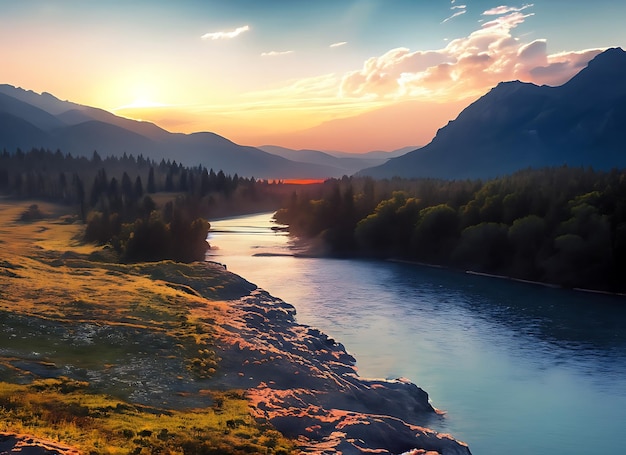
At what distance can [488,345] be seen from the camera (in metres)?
62.8

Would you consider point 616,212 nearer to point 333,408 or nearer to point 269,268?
point 269,268

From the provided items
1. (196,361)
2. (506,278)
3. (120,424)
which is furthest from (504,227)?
(120,424)

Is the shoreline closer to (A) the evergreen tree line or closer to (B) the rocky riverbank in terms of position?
(A) the evergreen tree line

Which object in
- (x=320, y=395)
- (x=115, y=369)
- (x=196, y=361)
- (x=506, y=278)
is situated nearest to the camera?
(x=115, y=369)

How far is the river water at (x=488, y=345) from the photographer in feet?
132

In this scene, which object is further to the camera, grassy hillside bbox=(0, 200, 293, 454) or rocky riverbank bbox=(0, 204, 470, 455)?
rocky riverbank bbox=(0, 204, 470, 455)

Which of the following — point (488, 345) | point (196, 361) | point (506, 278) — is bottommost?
point (506, 278)

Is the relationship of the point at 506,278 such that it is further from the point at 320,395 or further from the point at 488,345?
the point at 320,395

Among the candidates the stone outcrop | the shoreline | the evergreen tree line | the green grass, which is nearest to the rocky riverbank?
the stone outcrop

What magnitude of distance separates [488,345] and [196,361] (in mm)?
37608

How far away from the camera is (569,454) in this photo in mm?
35750

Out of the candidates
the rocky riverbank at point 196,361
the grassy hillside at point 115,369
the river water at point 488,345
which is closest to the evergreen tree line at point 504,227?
the river water at point 488,345

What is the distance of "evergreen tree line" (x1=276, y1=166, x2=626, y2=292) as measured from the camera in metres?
99.6

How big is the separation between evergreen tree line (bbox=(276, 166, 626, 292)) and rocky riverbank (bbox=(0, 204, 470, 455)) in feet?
210
